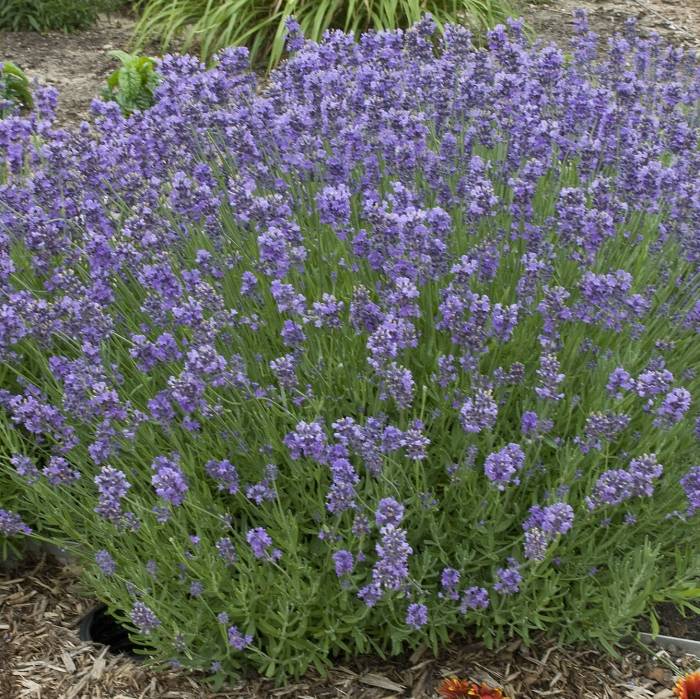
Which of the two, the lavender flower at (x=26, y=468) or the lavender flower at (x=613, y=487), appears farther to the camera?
the lavender flower at (x=26, y=468)

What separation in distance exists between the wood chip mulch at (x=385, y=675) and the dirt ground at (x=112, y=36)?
5.50m

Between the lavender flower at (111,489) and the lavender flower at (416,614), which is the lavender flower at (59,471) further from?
the lavender flower at (416,614)

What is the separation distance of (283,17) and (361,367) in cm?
552

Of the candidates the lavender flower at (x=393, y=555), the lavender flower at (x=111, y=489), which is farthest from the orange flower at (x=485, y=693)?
the lavender flower at (x=111, y=489)

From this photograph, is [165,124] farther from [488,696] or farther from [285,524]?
[488,696]

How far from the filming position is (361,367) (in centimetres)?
277

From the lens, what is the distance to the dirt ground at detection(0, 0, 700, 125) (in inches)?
314

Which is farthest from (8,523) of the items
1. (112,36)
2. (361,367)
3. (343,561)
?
A: (112,36)

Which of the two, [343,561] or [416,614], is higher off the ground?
[343,561]

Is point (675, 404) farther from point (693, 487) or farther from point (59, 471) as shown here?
point (59, 471)

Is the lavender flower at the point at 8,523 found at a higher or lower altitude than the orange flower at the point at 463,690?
higher

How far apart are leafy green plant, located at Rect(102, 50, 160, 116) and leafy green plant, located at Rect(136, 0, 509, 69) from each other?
40.1 inches

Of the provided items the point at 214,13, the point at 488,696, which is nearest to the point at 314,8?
the point at 214,13

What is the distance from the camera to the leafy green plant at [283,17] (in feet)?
24.6
